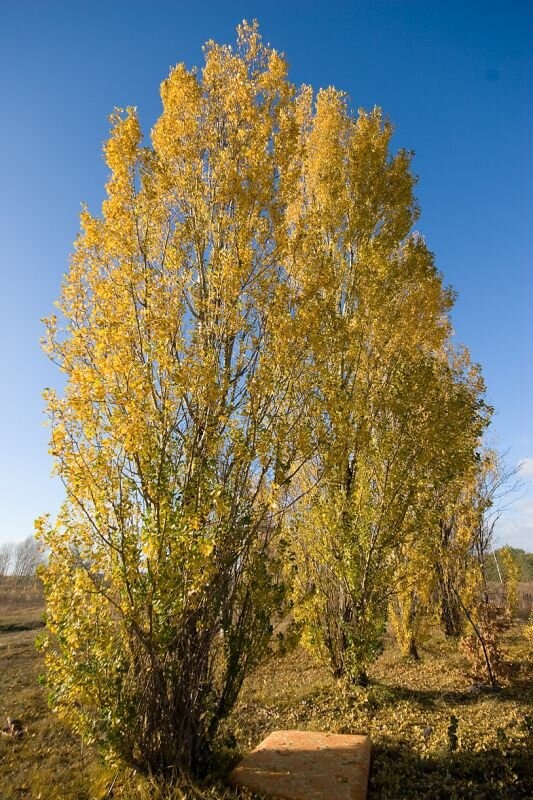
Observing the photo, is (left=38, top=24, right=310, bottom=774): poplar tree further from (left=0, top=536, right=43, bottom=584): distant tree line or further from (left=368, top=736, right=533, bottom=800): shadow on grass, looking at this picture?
(left=0, top=536, right=43, bottom=584): distant tree line

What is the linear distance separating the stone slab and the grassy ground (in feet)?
0.82

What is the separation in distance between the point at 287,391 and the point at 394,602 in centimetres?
809

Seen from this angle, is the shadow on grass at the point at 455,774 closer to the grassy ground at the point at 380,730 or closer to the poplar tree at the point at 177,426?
the grassy ground at the point at 380,730

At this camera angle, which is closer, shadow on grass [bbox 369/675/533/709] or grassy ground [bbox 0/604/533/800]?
grassy ground [bbox 0/604/533/800]

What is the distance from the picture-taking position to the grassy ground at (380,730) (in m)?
4.17

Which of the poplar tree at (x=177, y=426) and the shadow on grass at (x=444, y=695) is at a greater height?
the poplar tree at (x=177, y=426)

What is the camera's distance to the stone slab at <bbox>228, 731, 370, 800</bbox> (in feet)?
12.6

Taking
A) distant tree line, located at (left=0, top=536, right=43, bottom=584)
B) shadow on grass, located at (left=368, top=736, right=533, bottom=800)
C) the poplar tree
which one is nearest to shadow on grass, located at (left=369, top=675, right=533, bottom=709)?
shadow on grass, located at (left=368, top=736, right=533, bottom=800)

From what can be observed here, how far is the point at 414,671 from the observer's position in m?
9.83

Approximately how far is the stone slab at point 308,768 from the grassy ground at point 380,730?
9.9 inches

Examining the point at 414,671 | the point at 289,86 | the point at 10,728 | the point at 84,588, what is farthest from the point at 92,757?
the point at 289,86

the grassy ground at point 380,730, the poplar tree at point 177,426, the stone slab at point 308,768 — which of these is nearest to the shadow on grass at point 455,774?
the grassy ground at point 380,730

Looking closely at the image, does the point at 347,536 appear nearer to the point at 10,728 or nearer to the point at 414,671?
the point at 414,671

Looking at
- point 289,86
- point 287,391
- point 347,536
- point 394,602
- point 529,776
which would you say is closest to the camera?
point 529,776
